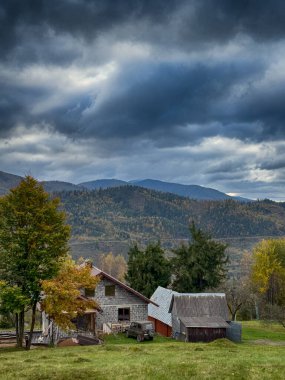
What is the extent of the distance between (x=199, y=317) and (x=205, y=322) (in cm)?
178

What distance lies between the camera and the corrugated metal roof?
2130 inches

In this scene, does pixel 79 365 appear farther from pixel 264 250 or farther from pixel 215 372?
pixel 264 250

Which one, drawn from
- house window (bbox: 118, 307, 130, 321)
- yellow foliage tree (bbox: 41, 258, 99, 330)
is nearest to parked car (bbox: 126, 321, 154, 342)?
house window (bbox: 118, 307, 130, 321)

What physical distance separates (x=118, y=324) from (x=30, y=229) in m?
26.8

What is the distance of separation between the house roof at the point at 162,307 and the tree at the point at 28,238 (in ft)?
87.0

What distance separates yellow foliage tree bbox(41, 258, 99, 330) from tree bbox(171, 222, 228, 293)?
36333 millimetres

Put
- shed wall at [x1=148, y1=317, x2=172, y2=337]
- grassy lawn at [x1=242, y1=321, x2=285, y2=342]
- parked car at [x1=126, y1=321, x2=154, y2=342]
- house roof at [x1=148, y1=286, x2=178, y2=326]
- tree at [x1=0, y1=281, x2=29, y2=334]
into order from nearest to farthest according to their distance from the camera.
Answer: tree at [x1=0, y1=281, x2=29, y2=334] → parked car at [x1=126, y1=321, x2=154, y2=342] → grassy lawn at [x1=242, y1=321, x2=285, y2=342] → shed wall at [x1=148, y1=317, x2=172, y2=337] → house roof at [x1=148, y1=286, x2=178, y2=326]

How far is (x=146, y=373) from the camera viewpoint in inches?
823

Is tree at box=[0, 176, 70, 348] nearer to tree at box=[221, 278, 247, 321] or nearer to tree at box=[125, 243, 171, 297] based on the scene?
tree at box=[125, 243, 171, 297]

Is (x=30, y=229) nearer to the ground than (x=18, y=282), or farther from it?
farther from it

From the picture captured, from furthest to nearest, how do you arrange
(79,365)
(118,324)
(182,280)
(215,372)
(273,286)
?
(273,286)
(182,280)
(118,324)
(79,365)
(215,372)

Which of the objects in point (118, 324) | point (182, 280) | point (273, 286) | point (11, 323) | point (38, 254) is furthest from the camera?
point (273, 286)

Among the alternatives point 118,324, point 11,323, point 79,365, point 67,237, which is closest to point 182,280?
point 118,324

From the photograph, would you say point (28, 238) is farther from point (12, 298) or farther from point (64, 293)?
point (64, 293)
